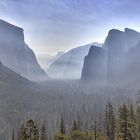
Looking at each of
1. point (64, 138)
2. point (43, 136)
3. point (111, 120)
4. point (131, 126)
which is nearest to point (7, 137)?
point (43, 136)

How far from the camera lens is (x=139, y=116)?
3676 inches

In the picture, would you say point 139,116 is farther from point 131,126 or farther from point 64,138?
point 131,126

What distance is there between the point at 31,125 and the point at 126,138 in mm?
17338

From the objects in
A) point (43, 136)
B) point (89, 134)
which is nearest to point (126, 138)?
point (89, 134)

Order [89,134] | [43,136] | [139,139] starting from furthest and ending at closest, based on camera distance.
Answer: [43,136] → [89,134] → [139,139]

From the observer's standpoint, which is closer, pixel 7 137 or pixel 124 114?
pixel 124 114

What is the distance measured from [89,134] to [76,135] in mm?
5014

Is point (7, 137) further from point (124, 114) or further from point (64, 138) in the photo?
point (124, 114)

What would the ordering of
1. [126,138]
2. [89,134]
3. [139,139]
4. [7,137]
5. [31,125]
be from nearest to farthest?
[31,125] → [126,138] → [139,139] → [89,134] → [7,137]

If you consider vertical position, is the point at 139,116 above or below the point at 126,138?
above

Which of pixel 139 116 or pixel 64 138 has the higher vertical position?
pixel 139 116

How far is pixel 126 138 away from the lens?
54344 mm

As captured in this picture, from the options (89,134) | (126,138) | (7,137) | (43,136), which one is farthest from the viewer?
(7,137)

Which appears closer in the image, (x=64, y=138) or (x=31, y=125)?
(x=31, y=125)
